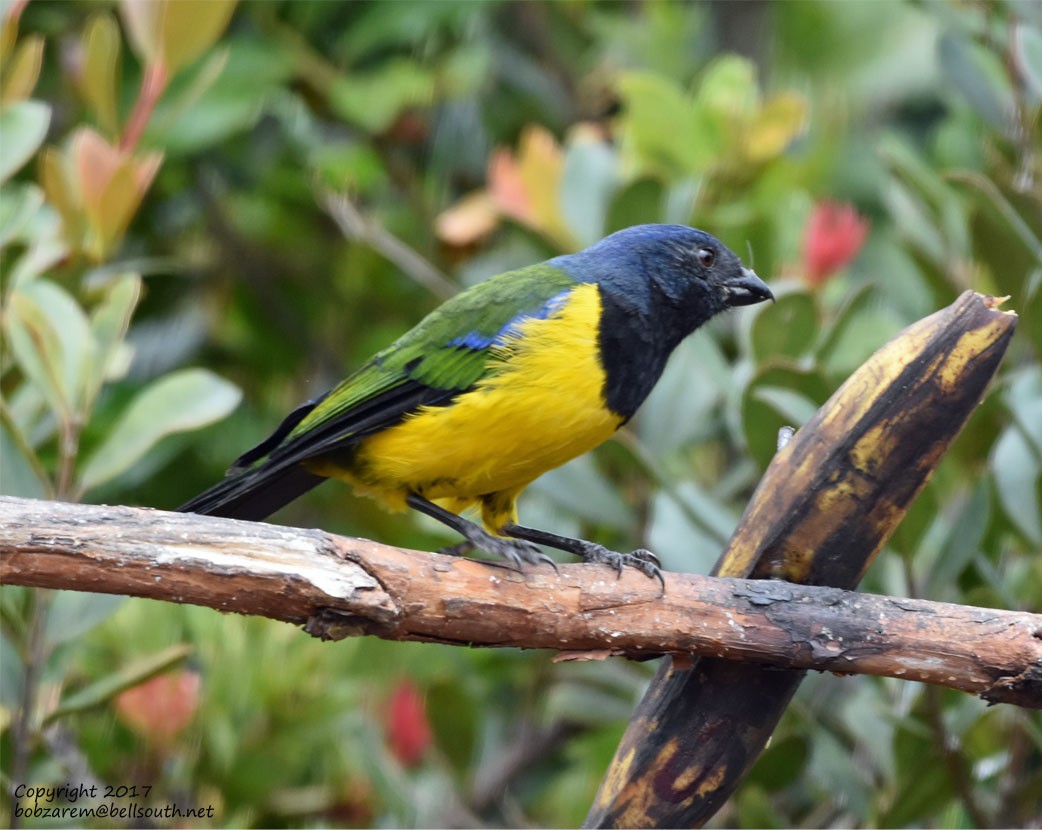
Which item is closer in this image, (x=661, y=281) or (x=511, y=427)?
(x=511, y=427)

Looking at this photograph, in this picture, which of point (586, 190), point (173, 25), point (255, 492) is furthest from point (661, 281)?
point (173, 25)

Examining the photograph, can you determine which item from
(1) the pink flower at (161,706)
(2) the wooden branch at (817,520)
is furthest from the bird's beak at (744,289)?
(1) the pink flower at (161,706)

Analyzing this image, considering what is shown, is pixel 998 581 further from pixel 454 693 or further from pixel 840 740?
pixel 454 693

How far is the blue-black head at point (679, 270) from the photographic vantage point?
12.5ft

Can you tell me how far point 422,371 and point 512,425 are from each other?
1.15 ft

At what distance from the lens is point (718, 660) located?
297 cm

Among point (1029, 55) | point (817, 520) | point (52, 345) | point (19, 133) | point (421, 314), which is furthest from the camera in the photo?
point (421, 314)

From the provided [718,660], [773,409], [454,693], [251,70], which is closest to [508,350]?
[773,409]

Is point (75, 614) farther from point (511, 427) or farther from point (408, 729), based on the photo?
point (408, 729)

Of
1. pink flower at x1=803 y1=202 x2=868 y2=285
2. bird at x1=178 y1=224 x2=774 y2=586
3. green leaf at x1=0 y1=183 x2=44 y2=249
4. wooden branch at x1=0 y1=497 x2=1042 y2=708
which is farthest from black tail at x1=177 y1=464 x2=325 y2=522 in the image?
pink flower at x1=803 y1=202 x2=868 y2=285

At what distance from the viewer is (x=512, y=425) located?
3.33 metres

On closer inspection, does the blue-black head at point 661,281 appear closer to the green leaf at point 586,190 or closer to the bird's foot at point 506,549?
the green leaf at point 586,190

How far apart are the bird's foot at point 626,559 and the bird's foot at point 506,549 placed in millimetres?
160

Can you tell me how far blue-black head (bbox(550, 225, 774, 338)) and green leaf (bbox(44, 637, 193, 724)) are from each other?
1.48 m
